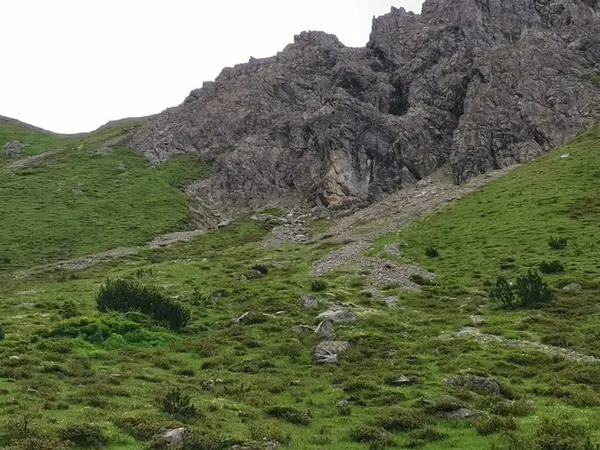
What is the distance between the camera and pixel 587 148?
88.2 metres

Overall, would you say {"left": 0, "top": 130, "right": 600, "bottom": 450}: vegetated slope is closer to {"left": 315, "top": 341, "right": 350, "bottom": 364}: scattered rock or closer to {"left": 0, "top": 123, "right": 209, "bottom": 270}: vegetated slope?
{"left": 315, "top": 341, "right": 350, "bottom": 364}: scattered rock

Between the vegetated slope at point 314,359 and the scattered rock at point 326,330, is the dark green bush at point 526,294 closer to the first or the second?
the vegetated slope at point 314,359

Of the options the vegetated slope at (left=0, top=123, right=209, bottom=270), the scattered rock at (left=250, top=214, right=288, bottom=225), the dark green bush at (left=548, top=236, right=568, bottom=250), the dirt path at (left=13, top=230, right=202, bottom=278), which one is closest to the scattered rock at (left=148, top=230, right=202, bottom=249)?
the dirt path at (left=13, top=230, right=202, bottom=278)

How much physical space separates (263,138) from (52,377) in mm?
100976

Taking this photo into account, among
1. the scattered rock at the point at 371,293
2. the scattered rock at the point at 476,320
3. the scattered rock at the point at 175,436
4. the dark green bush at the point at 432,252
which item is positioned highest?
the scattered rock at the point at 175,436

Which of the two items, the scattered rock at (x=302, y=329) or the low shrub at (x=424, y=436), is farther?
the scattered rock at (x=302, y=329)

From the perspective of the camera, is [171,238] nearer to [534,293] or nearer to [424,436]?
[534,293]

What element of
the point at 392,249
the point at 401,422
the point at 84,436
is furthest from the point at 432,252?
the point at 84,436

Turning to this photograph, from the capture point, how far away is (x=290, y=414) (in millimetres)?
22812

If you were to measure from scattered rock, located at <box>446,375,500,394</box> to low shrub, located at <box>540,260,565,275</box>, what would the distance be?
25917mm

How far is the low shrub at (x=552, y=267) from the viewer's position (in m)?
48.6

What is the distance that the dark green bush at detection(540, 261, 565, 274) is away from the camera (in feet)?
160

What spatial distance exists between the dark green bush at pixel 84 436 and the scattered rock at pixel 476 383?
1505 centimetres

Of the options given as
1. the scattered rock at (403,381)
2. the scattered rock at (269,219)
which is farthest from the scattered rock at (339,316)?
the scattered rock at (269,219)
